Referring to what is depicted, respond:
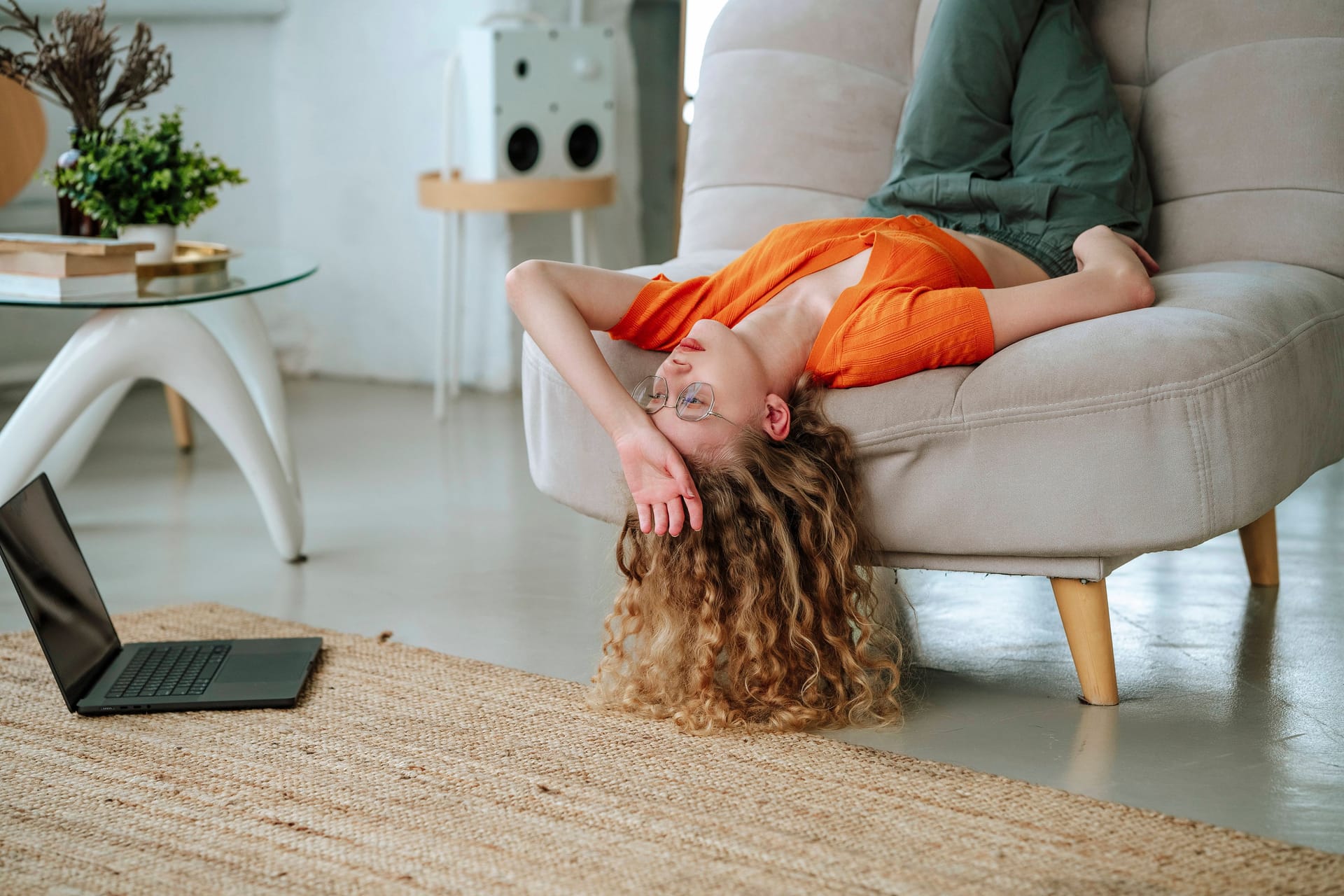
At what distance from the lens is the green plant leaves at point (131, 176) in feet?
7.21

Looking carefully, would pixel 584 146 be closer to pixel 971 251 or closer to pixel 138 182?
pixel 138 182

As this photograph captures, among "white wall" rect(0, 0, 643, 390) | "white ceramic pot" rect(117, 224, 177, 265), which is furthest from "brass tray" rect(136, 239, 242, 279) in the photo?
"white wall" rect(0, 0, 643, 390)

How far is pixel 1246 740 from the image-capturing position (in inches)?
58.9

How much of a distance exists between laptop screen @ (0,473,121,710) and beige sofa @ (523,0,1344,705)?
60 cm

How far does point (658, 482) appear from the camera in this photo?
4.83 feet

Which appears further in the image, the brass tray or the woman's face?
the brass tray

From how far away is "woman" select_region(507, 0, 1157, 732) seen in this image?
1.48m

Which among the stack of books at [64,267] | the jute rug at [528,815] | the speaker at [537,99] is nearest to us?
the jute rug at [528,815]

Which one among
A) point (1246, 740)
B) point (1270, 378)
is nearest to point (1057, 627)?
point (1246, 740)

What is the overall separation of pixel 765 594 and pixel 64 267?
1227 mm

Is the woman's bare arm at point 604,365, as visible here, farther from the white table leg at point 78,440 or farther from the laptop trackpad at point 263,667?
the white table leg at point 78,440

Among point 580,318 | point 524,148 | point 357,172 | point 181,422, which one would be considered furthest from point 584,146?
point 580,318

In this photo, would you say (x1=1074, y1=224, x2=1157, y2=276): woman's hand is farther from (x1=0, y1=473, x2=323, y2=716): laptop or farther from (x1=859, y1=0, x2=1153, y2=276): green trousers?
(x1=0, y1=473, x2=323, y2=716): laptop

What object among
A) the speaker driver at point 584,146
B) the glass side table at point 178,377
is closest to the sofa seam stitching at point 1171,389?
the glass side table at point 178,377
